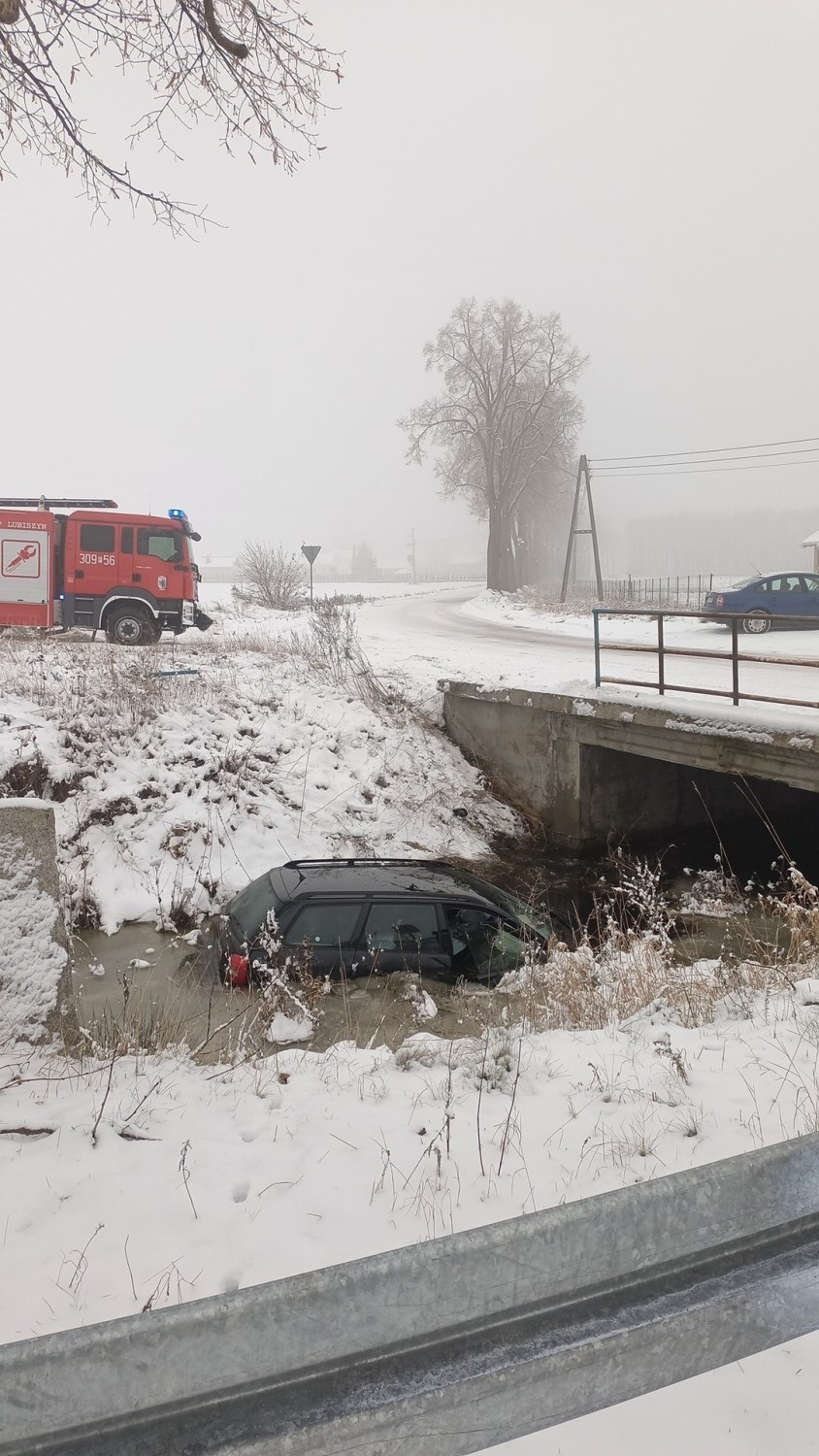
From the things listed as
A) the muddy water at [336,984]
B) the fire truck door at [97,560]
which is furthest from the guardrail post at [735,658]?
the fire truck door at [97,560]

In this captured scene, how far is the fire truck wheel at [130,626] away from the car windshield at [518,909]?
12.2m

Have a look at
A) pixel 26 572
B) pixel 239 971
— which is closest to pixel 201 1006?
pixel 239 971

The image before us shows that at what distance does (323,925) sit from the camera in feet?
23.3

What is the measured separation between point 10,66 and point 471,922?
6868 millimetres

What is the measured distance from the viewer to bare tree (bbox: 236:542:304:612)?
31.4 metres

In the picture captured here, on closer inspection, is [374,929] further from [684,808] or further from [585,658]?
[585,658]

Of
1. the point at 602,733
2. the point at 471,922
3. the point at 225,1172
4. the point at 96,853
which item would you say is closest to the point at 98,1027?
the point at 225,1172

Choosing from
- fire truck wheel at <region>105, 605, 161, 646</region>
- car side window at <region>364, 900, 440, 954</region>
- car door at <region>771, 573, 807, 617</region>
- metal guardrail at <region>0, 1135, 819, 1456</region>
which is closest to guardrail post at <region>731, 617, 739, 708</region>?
car side window at <region>364, 900, 440, 954</region>

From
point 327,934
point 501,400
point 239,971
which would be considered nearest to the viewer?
point 239,971

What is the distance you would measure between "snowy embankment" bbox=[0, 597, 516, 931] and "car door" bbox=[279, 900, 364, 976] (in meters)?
3.95

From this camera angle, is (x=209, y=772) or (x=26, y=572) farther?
(x=26, y=572)

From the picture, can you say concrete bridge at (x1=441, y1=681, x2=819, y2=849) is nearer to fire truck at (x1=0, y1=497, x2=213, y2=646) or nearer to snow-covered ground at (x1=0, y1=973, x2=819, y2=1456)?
fire truck at (x1=0, y1=497, x2=213, y2=646)

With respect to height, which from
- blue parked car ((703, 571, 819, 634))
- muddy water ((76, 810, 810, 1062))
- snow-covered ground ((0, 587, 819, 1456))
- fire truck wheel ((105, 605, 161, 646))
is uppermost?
blue parked car ((703, 571, 819, 634))

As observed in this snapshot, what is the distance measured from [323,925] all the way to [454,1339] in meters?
5.81
